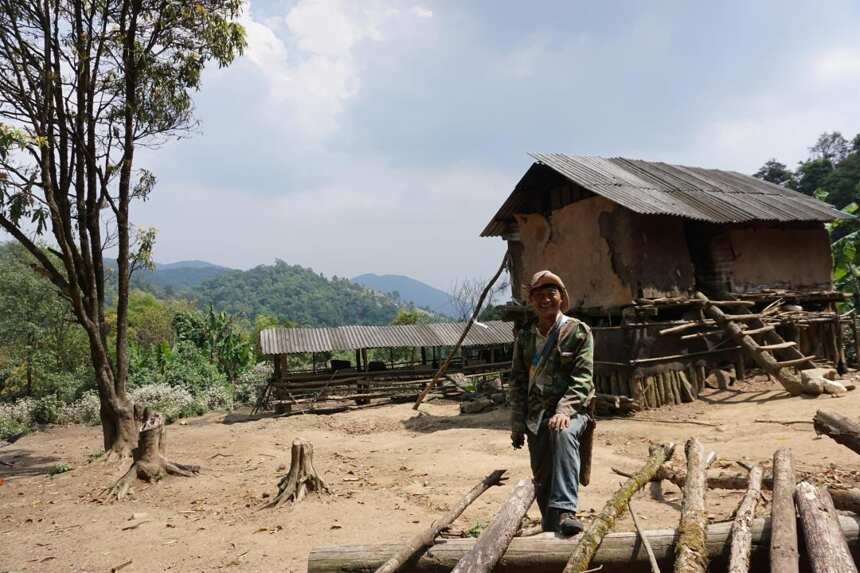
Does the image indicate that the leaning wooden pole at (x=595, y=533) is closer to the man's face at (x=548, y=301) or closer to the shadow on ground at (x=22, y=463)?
the man's face at (x=548, y=301)

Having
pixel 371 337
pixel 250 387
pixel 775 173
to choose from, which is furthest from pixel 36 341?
pixel 775 173

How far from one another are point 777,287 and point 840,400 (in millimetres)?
4209

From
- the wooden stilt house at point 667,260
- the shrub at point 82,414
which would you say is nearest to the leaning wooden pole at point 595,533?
the wooden stilt house at point 667,260

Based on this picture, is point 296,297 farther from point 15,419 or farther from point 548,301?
point 548,301

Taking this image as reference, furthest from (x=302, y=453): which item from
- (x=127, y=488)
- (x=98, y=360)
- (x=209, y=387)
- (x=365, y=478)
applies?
(x=209, y=387)

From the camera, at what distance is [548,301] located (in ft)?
13.1

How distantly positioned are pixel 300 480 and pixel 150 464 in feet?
9.67

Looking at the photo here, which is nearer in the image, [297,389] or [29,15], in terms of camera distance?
[29,15]

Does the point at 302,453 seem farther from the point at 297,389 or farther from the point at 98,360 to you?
the point at 297,389

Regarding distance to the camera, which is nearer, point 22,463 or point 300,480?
point 300,480

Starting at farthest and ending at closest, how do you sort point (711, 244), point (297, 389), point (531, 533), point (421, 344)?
point (421, 344) → point (297, 389) → point (711, 244) → point (531, 533)

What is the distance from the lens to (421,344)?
2277 centimetres

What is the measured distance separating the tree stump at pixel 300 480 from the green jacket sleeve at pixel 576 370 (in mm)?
4152

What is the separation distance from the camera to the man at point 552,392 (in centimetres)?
352
